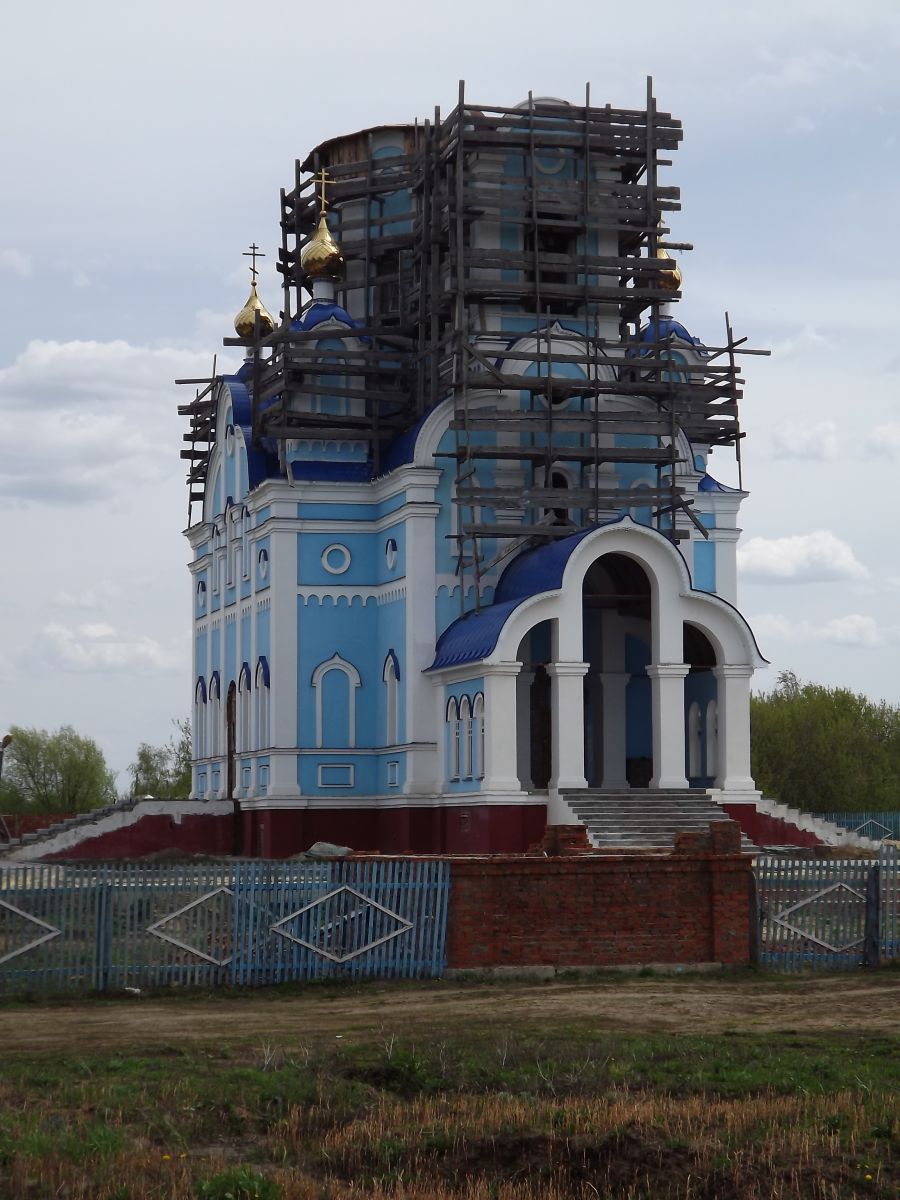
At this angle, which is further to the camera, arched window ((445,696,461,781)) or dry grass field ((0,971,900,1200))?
arched window ((445,696,461,781))

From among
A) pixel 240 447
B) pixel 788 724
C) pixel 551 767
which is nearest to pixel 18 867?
pixel 551 767

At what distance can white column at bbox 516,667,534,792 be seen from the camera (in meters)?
31.1

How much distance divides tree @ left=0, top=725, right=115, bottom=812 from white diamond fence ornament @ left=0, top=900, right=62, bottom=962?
1687 inches

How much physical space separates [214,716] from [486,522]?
808cm

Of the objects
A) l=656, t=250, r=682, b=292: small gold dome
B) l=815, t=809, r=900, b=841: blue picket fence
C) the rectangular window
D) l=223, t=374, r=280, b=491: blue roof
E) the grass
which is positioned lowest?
the grass

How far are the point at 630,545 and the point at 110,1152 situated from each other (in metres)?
19.7

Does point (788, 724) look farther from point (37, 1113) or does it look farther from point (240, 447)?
point (37, 1113)

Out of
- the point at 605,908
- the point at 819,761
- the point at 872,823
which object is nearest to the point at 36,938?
the point at 605,908

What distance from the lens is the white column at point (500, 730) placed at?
1129 inches

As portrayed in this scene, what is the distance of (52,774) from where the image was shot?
61.1 metres

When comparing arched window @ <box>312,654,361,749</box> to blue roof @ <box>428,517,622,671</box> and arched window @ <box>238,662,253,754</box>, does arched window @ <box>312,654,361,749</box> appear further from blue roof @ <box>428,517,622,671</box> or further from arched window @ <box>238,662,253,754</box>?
blue roof @ <box>428,517,622,671</box>

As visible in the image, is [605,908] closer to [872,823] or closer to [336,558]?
[336,558]

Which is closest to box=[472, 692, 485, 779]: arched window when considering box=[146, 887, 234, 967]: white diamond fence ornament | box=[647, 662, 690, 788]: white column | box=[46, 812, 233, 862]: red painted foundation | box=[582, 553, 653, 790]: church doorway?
box=[647, 662, 690, 788]: white column

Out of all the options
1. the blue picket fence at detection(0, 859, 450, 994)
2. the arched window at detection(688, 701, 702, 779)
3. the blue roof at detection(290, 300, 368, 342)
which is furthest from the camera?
the blue roof at detection(290, 300, 368, 342)
